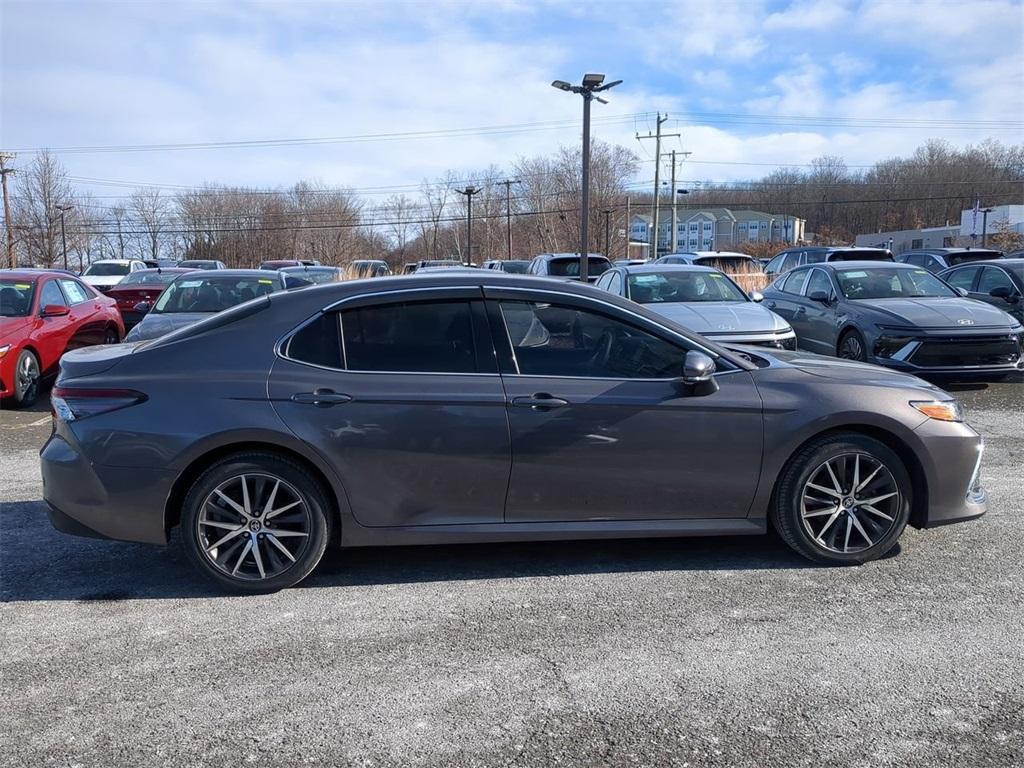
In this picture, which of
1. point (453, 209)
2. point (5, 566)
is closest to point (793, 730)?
point (5, 566)

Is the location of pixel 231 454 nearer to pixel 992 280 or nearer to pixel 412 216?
pixel 992 280

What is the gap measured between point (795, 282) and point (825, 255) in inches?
283

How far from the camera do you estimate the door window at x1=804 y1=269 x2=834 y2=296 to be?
38.3ft

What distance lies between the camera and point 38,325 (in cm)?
1005

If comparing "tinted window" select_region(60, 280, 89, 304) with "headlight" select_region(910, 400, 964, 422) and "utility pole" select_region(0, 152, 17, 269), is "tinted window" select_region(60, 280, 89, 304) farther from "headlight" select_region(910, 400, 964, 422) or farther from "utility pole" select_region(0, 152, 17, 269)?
"utility pole" select_region(0, 152, 17, 269)

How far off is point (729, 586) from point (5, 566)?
3960 millimetres

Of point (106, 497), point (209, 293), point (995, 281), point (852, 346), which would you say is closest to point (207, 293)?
point (209, 293)

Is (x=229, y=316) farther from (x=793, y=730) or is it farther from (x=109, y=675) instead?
(x=793, y=730)

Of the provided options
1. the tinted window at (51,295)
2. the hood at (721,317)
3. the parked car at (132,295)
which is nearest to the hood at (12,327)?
the tinted window at (51,295)

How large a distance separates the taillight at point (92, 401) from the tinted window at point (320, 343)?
791 millimetres

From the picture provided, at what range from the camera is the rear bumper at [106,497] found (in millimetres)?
4129

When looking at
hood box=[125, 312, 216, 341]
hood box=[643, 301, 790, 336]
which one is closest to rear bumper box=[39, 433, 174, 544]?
hood box=[125, 312, 216, 341]

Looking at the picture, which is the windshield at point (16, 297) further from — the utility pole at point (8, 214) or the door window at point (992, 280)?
the utility pole at point (8, 214)

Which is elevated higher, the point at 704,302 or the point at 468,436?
the point at 704,302
